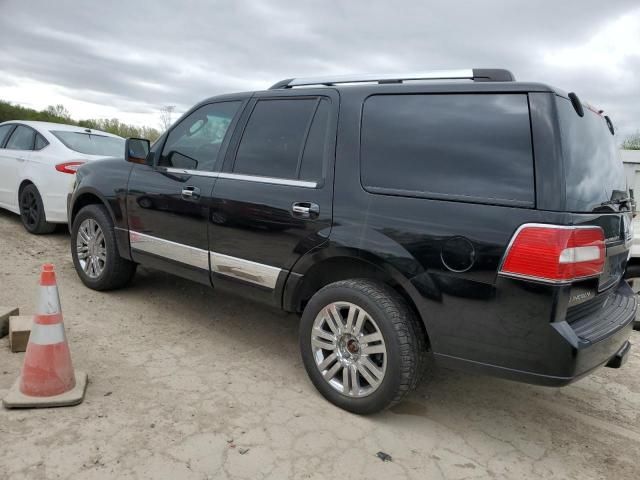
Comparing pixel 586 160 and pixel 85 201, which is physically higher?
pixel 586 160

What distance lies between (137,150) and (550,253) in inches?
131

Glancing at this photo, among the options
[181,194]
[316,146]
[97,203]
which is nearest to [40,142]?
[97,203]

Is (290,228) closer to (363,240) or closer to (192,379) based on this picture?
(363,240)

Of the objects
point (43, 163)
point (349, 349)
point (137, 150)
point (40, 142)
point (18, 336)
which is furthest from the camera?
point (40, 142)

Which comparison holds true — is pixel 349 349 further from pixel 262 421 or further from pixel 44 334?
pixel 44 334

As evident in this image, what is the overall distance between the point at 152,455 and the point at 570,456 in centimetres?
222

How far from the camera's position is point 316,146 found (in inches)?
126

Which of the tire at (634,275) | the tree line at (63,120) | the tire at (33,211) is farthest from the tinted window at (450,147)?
the tree line at (63,120)

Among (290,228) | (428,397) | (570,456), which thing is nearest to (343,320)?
(290,228)

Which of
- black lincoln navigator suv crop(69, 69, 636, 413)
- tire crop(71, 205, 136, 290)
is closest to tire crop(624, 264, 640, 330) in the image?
black lincoln navigator suv crop(69, 69, 636, 413)

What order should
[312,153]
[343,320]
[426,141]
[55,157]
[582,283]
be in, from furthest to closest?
[55,157] → [312,153] → [343,320] → [426,141] → [582,283]

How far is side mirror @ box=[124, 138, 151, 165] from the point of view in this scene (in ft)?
13.9

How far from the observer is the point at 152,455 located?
8.11ft

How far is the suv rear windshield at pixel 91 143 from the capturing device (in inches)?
260
